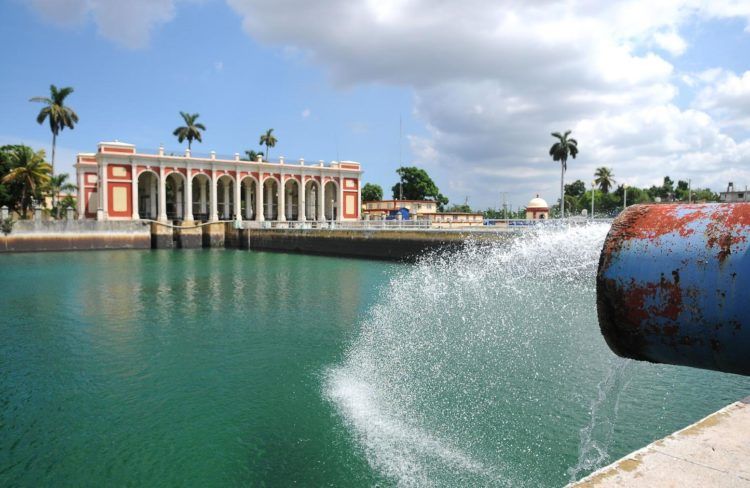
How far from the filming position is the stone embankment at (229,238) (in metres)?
35.7

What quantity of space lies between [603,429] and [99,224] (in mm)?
52687

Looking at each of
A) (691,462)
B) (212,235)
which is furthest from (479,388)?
(212,235)

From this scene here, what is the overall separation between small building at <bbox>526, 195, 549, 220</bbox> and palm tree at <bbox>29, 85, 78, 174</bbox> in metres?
51.1

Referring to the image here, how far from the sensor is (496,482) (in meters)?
6.54

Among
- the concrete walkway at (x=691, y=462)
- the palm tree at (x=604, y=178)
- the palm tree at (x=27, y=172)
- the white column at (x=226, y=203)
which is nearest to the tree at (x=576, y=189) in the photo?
the palm tree at (x=604, y=178)

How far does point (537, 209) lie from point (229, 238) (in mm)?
32526

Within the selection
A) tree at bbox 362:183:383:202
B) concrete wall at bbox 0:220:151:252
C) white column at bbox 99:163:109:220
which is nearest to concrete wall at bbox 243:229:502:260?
concrete wall at bbox 0:220:151:252

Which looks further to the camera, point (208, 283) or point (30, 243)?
point (30, 243)

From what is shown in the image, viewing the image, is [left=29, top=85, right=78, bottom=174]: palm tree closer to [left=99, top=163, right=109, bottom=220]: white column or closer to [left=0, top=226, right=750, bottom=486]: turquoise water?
[left=99, top=163, right=109, bottom=220]: white column

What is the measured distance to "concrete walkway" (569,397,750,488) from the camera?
3.97 metres

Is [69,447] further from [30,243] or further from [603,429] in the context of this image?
[30,243]

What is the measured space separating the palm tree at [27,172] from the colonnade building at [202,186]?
513 cm

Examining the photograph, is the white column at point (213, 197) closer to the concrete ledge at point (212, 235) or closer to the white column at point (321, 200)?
the concrete ledge at point (212, 235)

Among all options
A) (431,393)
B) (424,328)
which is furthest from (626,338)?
(424,328)
